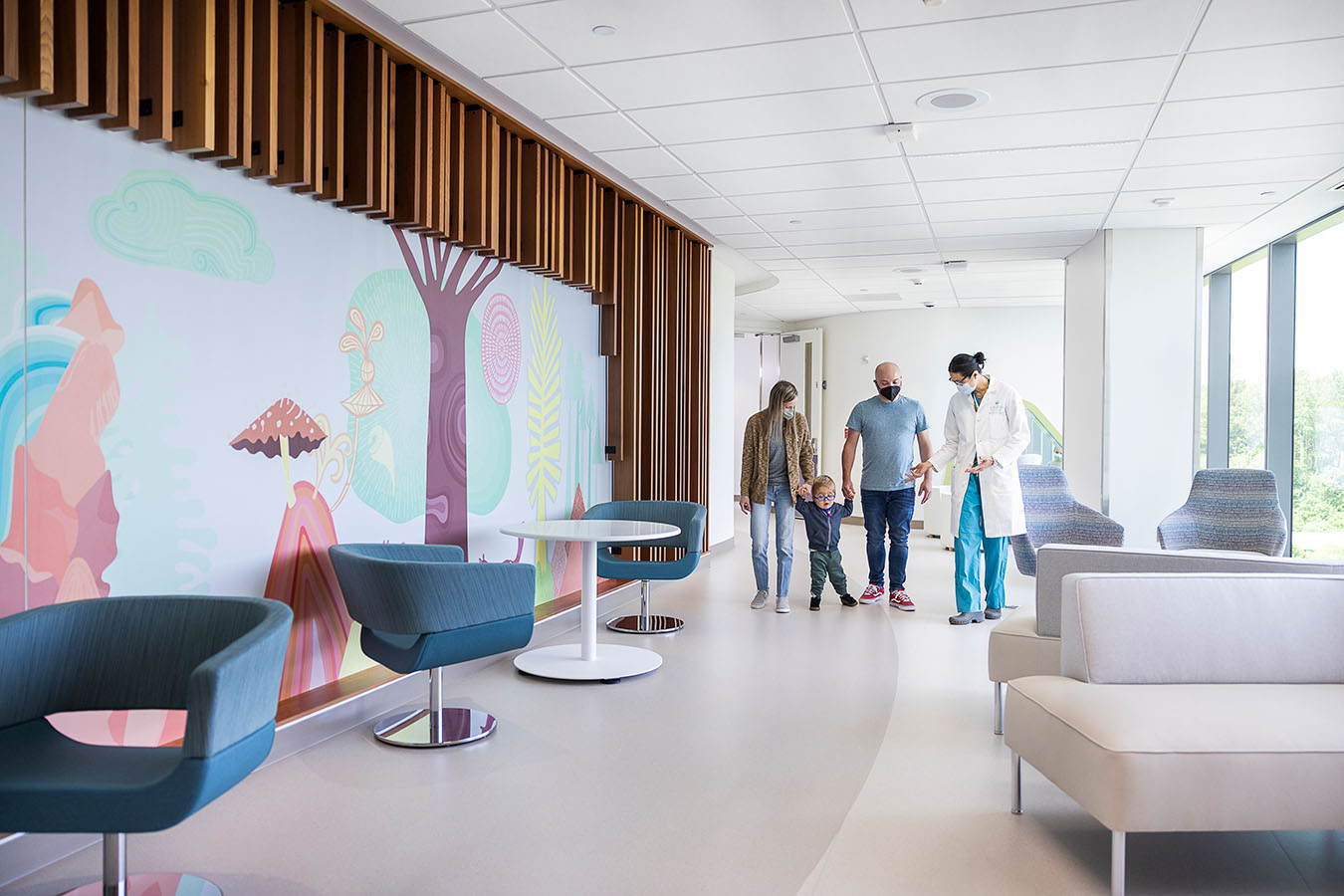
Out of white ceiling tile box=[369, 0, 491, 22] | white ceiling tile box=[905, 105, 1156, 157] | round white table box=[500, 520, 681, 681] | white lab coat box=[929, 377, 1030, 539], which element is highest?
white ceiling tile box=[369, 0, 491, 22]

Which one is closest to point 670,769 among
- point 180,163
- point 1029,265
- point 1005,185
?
point 180,163

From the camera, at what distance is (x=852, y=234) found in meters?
8.16

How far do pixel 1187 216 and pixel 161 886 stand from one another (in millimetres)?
7643

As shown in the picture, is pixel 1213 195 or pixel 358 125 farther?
pixel 1213 195

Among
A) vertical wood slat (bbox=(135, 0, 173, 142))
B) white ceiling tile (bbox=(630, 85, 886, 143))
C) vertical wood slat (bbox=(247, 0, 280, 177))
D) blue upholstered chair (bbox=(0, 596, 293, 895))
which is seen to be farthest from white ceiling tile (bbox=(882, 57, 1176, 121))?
blue upholstered chair (bbox=(0, 596, 293, 895))

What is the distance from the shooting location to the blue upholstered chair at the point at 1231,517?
18.2ft

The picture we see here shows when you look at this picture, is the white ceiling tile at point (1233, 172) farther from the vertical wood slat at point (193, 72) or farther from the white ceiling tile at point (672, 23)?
the vertical wood slat at point (193, 72)

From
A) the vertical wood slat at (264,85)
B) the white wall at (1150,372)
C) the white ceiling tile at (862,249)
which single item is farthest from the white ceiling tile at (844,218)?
the vertical wood slat at (264,85)

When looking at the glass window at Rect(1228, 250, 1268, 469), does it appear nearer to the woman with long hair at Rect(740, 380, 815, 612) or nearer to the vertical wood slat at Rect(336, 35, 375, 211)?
the woman with long hair at Rect(740, 380, 815, 612)

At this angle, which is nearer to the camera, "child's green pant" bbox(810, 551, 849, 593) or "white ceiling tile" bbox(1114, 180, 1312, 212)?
"white ceiling tile" bbox(1114, 180, 1312, 212)

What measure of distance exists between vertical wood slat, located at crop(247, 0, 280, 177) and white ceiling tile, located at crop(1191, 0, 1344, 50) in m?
3.72

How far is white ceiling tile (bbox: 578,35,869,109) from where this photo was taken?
422cm

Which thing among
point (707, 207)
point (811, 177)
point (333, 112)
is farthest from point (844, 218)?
point (333, 112)

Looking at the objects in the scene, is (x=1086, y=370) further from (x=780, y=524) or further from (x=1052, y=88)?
(x=1052, y=88)
